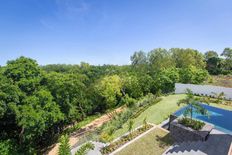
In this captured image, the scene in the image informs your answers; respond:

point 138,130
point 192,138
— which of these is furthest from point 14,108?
point 192,138

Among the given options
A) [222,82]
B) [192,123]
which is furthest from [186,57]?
[192,123]

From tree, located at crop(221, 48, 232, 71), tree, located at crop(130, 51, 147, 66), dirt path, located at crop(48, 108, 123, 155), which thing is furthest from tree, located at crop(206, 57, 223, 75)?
dirt path, located at crop(48, 108, 123, 155)

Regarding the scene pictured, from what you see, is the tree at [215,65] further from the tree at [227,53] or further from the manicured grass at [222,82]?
the manicured grass at [222,82]

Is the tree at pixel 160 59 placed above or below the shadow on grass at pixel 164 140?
above

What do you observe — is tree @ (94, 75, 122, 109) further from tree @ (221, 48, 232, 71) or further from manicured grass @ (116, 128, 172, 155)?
tree @ (221, 48, 232, 71)

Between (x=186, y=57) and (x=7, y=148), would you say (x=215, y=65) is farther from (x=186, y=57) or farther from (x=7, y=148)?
(x=7, y=148)

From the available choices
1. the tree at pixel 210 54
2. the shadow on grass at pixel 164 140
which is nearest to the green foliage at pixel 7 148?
the shadow on grass at pixel 164 140

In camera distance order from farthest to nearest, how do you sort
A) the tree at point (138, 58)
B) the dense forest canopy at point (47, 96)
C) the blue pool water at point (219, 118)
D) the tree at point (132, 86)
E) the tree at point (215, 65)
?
the tree at point (215, 65) → the tree at point (138, 58) → the tree at point (132, 86) → the blue pool water at point (219, 118) → the dense forest canopy at point (47, 96)
